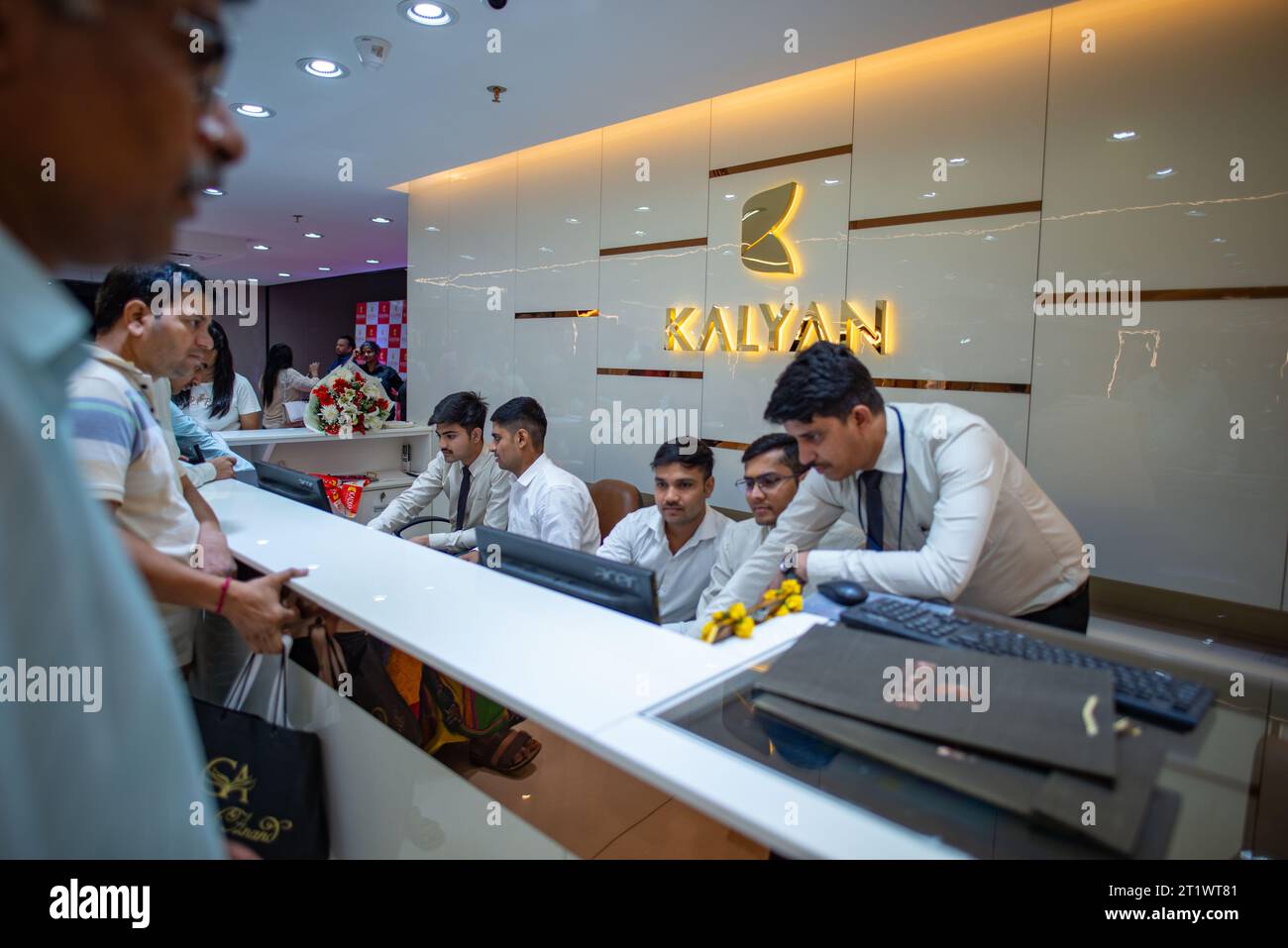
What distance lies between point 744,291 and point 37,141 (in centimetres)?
419

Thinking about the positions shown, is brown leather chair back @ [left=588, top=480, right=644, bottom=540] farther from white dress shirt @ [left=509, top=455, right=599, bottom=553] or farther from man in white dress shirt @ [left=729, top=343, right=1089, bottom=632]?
man in white dress shirt @ [left=729, top=343, right=1089, bottom=632]

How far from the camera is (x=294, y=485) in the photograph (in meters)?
3.09

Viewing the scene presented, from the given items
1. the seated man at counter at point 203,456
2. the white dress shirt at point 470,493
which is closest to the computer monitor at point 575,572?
the seated man at counter at point 203,456

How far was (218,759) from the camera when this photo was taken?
1.85 m

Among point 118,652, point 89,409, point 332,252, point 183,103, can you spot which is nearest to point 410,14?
point 89,409

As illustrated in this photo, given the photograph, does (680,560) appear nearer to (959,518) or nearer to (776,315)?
(959,518)

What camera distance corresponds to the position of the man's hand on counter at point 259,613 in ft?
5.78

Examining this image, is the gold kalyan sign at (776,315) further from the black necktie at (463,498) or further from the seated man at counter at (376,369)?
the seated man at counter at (376,369)

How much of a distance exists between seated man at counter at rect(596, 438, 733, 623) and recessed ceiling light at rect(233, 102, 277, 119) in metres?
3.19

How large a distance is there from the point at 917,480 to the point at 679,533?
1.29 metres

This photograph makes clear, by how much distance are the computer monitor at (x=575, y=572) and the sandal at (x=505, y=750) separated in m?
0.41

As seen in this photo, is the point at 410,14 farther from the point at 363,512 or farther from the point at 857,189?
the point at 363,512
